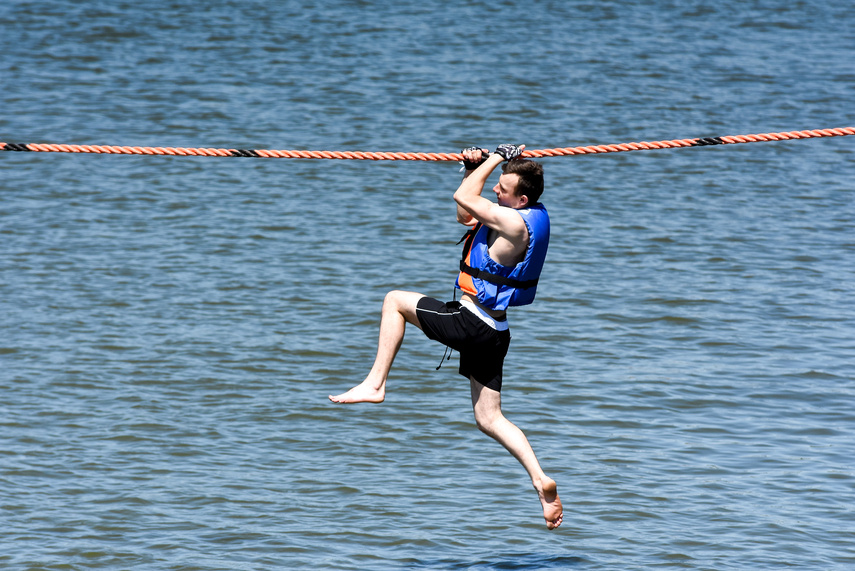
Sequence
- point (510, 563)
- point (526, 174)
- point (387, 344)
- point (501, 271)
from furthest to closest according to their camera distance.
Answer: point (510, 563), point (387, 344), point (501, 271), point (526, 174)

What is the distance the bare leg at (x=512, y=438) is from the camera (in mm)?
5867

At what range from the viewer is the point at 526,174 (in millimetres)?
5621

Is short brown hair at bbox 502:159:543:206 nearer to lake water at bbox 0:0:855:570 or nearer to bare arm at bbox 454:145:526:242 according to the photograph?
bare arm at bbox 454:145:526:242

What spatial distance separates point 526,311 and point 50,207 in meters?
7.01

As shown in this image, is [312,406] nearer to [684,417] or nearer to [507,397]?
[507,397]

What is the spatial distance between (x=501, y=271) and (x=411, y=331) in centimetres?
597

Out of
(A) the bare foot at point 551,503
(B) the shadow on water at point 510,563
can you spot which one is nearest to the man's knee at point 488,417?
(A) the bare foot at point 551,503

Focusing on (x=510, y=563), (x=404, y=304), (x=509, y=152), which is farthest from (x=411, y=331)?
(x=509, y=152)

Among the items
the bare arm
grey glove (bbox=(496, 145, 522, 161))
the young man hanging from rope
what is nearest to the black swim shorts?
the young man hanging from rope

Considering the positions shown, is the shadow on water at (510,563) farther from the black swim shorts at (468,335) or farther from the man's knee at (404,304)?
the man's knee at (404,304)

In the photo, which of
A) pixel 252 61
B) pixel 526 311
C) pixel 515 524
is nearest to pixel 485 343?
pixel 515 524

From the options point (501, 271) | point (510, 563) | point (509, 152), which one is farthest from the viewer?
point (510, 563)

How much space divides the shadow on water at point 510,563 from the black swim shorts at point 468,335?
196 cm

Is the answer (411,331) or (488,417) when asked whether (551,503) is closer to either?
(488,417)
